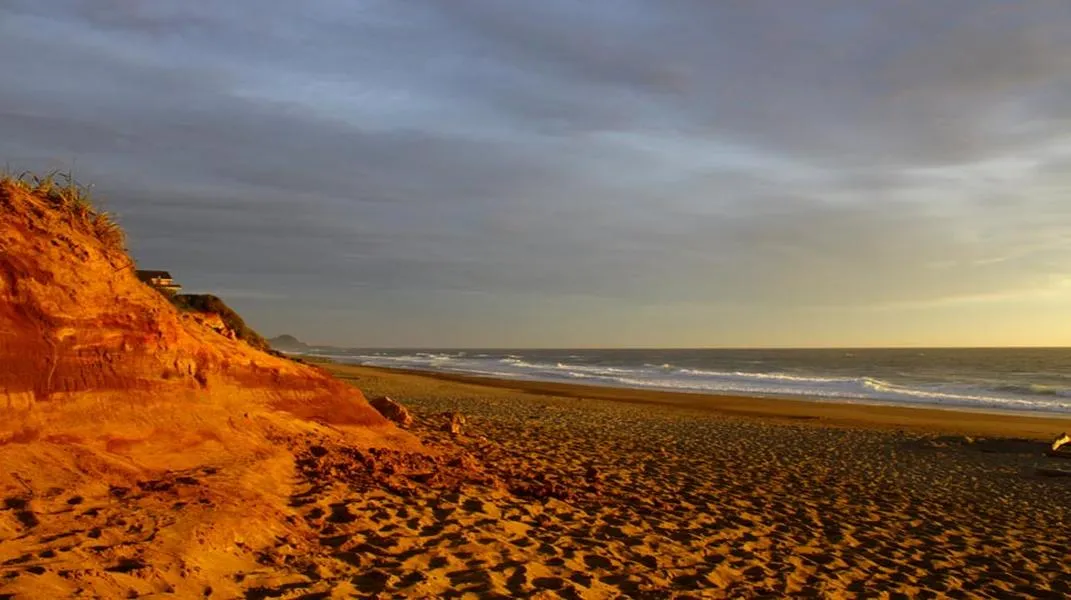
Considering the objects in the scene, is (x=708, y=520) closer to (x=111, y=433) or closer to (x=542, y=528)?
(x=542, y=528)

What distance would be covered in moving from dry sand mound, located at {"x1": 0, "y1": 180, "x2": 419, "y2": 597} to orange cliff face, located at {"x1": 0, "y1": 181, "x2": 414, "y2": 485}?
0.01 m

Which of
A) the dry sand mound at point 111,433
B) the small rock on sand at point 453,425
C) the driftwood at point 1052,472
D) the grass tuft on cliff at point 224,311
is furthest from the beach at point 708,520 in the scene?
the grass tuft on cliff at point 224,311

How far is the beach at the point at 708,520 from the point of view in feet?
18.9

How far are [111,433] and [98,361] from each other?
0.72 meters

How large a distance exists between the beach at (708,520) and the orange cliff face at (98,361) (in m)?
1.96

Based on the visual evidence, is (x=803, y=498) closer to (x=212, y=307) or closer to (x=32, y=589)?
(x=32, y=589)

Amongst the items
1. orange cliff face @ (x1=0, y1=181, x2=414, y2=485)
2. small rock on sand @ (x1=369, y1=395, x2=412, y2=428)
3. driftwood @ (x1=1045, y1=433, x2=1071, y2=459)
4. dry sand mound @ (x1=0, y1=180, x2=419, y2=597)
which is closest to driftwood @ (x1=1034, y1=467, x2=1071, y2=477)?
driftwood @ (x1=1045, y1=433, x2=1071, y2=459)

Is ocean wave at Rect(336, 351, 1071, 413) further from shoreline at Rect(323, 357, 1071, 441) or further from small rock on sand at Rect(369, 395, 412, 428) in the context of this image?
small rock on sand at Rect(369, 395, 412, 428)

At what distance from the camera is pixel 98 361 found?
261 inches

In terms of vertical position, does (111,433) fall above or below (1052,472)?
above

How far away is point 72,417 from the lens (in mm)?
6332

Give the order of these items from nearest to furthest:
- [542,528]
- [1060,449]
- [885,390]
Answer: [542,528] < [1060,449] < [885,390]

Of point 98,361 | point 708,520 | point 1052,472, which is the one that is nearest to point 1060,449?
point 1052,472

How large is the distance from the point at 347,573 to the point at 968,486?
11547mm
